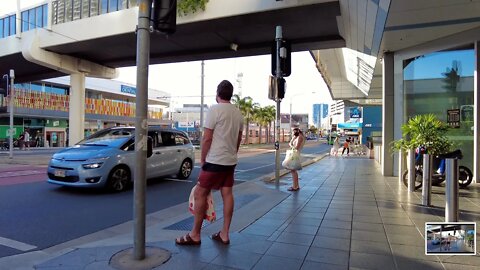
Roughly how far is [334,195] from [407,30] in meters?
4.61

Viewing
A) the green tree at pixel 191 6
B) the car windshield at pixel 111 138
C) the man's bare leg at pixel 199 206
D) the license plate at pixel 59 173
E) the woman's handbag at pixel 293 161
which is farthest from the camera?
the green tree at pixel 191 6

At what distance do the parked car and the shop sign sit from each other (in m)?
8.00

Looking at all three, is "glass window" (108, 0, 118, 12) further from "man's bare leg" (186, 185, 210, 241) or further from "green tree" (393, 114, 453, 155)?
"man's bare leg" (186, 185, 210, 241)

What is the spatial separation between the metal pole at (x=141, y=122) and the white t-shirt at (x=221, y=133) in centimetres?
78

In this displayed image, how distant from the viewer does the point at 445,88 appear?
10820 mm

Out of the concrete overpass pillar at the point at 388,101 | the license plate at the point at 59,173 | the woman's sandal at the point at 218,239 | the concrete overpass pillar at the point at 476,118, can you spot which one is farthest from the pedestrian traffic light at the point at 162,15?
the concrete overpass pillar at the point at 388,101

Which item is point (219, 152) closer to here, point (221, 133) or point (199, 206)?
point (221, 133)

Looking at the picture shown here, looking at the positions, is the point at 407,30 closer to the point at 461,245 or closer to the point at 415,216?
the point at 415,216

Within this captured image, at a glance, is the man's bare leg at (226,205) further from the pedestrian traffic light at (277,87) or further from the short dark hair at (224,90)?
the pedestrian traffic light at (277,87)

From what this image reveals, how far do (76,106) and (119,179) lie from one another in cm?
1561

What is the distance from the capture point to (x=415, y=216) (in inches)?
246

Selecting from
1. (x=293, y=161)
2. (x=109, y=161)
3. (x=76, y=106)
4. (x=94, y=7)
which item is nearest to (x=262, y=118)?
(x=76, y=106)

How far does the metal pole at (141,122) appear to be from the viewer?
386cm

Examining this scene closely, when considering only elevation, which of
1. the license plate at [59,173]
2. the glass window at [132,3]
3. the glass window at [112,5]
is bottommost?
the license plate at [59,173]
